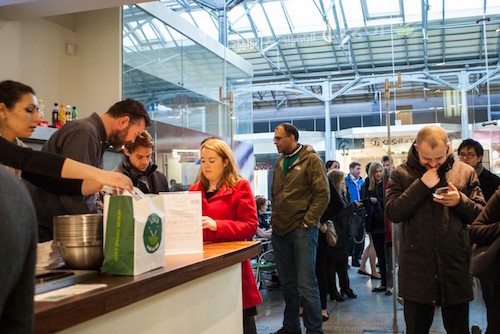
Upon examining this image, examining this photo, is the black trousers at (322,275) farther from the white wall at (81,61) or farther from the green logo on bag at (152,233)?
the green logo on bag at (152,233)

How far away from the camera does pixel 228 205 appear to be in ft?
8.29

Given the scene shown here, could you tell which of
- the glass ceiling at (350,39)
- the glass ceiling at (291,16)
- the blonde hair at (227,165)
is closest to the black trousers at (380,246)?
the glass ceiling at (350,39)

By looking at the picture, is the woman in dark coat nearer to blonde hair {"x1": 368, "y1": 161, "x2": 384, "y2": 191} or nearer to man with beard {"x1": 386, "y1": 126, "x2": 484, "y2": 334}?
blonde hair {"x1": 368, "y1": 161, "x2": 384, "y2": 191}

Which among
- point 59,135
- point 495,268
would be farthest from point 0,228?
point 495,268

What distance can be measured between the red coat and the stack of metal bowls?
101 centimetres

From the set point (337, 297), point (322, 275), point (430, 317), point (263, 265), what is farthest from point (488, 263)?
point (263, 265)

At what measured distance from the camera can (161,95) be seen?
561 cm

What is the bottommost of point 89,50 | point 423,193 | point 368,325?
point 368,325

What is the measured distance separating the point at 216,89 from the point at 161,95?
4.77ft

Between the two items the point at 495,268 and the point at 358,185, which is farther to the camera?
the point at 358,185

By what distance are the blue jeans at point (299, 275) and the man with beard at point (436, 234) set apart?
1203 millimetres

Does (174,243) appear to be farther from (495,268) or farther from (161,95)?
(161,95)

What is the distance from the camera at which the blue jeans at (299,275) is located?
3.70 meters

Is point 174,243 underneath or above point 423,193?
underneath
